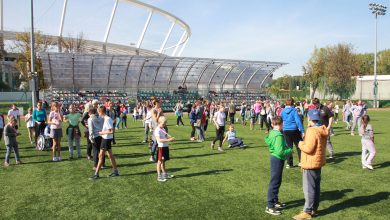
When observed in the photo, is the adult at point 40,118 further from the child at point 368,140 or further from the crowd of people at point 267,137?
the child at point 368,140

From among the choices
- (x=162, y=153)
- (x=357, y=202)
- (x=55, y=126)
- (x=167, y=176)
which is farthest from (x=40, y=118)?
(x=357, y=202)

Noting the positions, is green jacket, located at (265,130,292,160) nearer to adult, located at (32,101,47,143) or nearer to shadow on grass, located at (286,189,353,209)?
shadow on grass, located at (286,189,353,209)

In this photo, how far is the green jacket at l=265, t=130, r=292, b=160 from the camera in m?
5.88

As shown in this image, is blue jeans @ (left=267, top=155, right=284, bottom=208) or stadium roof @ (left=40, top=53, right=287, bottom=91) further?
stadium roof @ (left=40, top=53, right=287, bottom=91)

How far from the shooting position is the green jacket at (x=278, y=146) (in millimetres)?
5879

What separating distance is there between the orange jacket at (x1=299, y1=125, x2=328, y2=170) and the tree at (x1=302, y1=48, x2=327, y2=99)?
213 ft

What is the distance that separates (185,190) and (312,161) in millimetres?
3011

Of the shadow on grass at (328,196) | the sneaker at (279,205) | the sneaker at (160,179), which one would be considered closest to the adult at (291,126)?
the shadow on grass at (328,196)

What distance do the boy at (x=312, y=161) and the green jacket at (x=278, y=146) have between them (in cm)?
39

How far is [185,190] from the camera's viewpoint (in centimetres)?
742

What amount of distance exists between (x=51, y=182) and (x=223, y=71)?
4274cm

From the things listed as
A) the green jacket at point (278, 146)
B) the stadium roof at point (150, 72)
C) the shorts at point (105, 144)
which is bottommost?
the shorts at point (105, 144)

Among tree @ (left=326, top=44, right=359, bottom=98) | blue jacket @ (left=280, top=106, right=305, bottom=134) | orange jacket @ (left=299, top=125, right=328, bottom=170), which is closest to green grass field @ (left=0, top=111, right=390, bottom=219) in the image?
orange jacket @ (left=299, top=125, right=328, bottom=170)

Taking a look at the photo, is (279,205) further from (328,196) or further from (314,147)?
(314,147)
